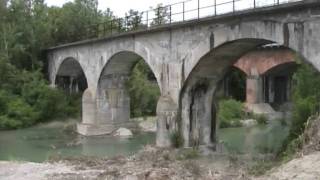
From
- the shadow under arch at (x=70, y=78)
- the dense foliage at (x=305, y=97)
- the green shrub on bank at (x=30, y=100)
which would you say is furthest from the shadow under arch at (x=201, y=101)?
the shadow under arch at (x=70, y=78)

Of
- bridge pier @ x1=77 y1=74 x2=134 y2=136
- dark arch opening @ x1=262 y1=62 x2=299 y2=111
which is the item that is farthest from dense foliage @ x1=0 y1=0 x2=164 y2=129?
dark arch opening @ x1=262 y1=62 x2=299 y2=111

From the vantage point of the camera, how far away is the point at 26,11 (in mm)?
55031

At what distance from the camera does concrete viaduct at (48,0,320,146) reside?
19203mm

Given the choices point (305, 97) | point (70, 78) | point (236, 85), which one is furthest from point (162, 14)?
point (236, 85)

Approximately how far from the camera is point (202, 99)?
87.9 ft

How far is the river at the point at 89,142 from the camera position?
28578 millimetres

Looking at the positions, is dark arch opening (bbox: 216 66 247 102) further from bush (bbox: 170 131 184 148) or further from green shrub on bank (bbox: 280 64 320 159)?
green shrub on bank (bbox: 280 64 320 159)

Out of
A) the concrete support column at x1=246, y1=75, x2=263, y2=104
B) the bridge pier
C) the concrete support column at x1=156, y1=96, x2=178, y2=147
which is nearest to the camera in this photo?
the concrete support column at x1=156, y1=96, x2=178, y2=147

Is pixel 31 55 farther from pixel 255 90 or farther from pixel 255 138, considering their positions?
pixel 255 138

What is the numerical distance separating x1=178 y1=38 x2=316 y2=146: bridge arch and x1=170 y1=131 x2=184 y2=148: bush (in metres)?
0.25

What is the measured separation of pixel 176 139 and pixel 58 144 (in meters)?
9.73

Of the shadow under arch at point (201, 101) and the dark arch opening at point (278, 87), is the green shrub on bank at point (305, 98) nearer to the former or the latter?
the shadow under arch at point (201, 101)

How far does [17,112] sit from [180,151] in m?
21.6

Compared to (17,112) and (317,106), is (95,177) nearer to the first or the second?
(317,106)
